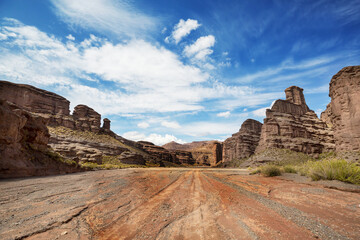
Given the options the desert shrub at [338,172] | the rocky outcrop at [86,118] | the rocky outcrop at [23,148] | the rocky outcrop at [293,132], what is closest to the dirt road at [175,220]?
the desert shrub at [338,172]

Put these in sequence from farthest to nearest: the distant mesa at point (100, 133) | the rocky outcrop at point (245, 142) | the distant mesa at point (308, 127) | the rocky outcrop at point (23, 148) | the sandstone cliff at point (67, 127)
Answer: the rocky outcrop at point (245, 142), the sandstone cliff at point (67, 127), the distant mesa at point (308, 127), the distant mesa at point (100, 133), the rocky outcrop at point (23, 148)

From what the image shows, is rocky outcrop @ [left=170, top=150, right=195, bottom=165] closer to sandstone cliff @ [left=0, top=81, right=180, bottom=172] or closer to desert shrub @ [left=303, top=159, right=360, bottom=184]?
sandstone cliff @ [left=0, top=81, right=180, bottom=172]

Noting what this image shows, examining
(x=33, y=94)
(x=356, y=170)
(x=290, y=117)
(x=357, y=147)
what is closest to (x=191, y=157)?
(x=290, y=117)

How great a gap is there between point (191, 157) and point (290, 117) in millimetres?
78454

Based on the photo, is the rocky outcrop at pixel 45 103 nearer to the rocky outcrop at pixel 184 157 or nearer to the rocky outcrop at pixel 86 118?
the rocky outcrop at pixel 86 118

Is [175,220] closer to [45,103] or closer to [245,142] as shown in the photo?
[45,103]

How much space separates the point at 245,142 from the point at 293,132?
62.5 feet

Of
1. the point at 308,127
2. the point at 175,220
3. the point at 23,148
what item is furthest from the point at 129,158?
the point at 308,127

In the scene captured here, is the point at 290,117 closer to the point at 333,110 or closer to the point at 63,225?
the point at 333,110

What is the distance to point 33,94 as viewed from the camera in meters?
51.1

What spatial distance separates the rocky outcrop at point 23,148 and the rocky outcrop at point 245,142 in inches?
2439

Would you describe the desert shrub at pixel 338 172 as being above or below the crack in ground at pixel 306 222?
above

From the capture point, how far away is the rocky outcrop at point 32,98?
48.0 metres

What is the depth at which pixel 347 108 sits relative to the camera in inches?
837
